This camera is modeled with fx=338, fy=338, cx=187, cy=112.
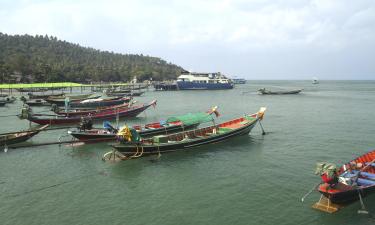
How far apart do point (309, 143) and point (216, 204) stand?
16.6m

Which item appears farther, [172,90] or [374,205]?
[172,90]

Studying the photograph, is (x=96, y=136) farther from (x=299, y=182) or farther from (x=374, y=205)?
(x=374, y=205)

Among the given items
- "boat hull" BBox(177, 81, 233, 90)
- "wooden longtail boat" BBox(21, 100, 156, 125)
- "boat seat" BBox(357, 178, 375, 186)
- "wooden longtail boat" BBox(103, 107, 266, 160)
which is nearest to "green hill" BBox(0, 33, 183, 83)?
"boat hull" BBox(177, 81, 233, 90)

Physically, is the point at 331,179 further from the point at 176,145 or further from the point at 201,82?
the point at 201,82

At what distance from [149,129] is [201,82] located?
296ft

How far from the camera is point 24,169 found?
23.2 m

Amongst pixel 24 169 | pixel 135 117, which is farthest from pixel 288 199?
pixel 135 117

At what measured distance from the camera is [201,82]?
120 metres

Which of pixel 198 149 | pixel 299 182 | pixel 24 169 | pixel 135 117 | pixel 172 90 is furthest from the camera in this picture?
pixel 172 90

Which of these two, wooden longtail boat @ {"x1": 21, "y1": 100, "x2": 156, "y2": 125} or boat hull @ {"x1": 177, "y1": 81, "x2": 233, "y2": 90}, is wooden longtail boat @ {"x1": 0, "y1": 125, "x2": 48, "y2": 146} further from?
boat hull @ {"x1": 177, "y1": 81, "x2": 233, "y2": 90}

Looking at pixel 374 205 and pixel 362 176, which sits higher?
pixel 362 176

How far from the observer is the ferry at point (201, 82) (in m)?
120

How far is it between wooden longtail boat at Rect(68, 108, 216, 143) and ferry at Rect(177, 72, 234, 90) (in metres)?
85.0

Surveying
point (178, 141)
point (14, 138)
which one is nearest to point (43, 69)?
point (14, 138)
